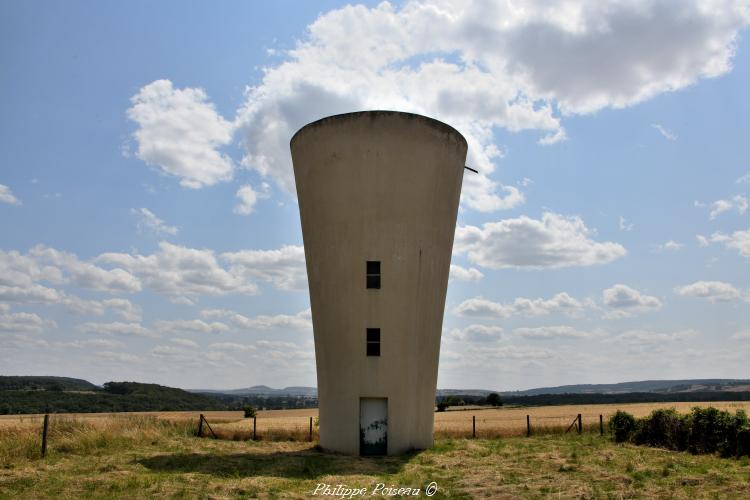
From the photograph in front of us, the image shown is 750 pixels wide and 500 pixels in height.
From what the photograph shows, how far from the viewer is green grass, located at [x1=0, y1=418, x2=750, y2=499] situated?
13125 millimetres

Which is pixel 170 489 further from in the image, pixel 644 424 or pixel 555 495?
pixel 644 424

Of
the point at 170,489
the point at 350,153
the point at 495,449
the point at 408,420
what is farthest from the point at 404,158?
the point at 170,489

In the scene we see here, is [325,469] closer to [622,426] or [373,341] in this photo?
[373,341]

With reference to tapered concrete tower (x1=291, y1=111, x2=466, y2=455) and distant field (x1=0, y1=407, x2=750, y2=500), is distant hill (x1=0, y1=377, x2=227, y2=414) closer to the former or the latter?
distant field (x1=0, y1=407, x2=750, y2=500)

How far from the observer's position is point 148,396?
369 ft

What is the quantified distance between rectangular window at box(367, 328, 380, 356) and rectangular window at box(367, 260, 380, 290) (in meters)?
1.41

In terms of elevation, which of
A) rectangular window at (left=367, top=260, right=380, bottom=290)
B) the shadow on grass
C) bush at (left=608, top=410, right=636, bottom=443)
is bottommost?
the shadow on grass

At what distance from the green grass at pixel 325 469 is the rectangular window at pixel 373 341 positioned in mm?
3185

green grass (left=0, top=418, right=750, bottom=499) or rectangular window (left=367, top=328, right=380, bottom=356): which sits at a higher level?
rectangular window (left=367, top=328, right=380, bottom=356)

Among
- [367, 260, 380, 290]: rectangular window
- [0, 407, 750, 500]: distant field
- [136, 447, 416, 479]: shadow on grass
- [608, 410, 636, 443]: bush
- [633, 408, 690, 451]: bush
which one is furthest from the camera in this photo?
[608, 410, 636, 443]: bush

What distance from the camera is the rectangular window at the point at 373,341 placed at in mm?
19109

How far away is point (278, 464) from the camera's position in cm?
1712

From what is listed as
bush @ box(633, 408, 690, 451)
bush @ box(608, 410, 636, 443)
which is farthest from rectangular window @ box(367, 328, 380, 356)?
bush @ box(608, 410, 636, 443)

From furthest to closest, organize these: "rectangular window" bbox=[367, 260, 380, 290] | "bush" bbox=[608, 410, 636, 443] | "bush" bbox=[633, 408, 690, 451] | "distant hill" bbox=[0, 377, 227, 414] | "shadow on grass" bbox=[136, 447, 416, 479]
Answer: "distant hill" bbox=[0, 377, 227, 414] → "bush" bbox=[608, 410, 636, 443] → "bush" bbox=[633, 408, 690, 451] → "rectangular window" bbox=[367, 260, 380, 290] → "shadow on grass" bbox=[136, 447, 416, 479]
